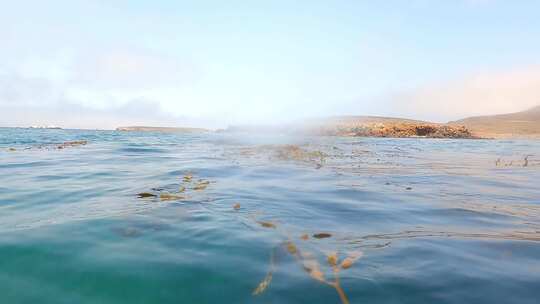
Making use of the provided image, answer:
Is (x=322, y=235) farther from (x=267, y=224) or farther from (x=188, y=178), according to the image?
(x=188, y=178)

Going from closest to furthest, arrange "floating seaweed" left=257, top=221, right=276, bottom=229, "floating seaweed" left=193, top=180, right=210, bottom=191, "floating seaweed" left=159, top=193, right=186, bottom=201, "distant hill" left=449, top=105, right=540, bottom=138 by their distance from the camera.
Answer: "floating seaweed" left=257, top=221, right=276, bottom=229, "floating seaweed" left=159, top=193, right=186, bottom=201, "floating seaweed" left=193, top=180, right=210, bottom=191, "distant hill" left=449, top=105, right=540, bottom=138

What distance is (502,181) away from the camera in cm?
735

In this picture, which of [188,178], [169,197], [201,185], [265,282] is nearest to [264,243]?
[265,282]

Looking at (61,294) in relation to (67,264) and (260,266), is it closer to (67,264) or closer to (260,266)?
(67,264)

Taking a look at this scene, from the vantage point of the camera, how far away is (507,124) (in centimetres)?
7631

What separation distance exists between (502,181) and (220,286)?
7.35 m

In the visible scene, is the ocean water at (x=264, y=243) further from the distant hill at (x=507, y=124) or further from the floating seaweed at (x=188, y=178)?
the distant hill at (x=507, y=124)

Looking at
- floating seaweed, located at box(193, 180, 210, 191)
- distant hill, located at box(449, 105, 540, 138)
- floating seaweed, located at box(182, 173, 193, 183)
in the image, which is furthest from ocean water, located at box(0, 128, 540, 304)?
distant hill, located at box(449, 105, 540, 138)

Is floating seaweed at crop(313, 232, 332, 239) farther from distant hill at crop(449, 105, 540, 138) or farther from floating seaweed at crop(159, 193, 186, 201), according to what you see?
distant hill at crop(449, 105, 540, 138)

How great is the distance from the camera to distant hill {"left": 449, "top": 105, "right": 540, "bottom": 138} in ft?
192

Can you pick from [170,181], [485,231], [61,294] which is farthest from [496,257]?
[170,181]

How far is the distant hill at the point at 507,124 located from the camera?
192 ft

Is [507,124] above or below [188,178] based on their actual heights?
above

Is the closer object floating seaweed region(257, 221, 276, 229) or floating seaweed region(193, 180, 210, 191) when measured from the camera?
floating seaweed region(257, 221, 276, 229)
